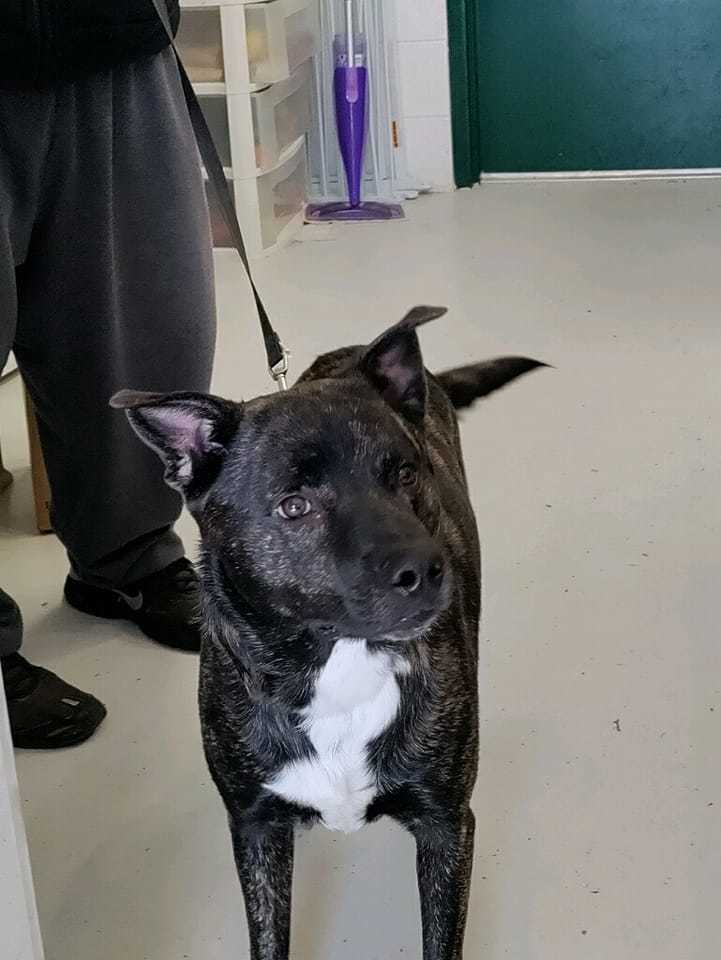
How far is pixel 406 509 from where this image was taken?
1.23 meters

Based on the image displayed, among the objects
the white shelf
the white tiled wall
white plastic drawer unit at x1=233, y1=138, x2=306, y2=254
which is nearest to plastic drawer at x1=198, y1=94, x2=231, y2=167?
the white shelf

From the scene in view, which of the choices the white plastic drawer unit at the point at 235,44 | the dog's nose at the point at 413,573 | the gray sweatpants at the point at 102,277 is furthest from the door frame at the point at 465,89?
the dog's nose at the point at 413,573

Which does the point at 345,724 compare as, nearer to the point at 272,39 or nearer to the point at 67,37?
the point at 67,37

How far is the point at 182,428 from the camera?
1284 millimetres

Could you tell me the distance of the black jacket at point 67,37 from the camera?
1.66 m

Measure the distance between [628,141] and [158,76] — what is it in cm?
316

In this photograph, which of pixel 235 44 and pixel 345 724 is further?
pixel 235 44

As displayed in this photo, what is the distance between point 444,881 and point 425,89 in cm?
379

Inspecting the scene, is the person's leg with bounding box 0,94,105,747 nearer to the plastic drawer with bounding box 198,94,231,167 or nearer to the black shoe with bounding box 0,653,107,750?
the black shoe with bounding box 0,653,107,750

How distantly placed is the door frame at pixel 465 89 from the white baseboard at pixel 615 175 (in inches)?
3.9

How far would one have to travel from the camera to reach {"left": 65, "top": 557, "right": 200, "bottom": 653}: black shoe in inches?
86.4

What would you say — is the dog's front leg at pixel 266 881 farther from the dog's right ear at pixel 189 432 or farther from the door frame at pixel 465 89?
the door frame at pixel 465 89

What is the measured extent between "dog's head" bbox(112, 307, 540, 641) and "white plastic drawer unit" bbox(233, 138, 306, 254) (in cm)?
285

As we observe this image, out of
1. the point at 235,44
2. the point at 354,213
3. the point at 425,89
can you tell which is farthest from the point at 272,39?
the point at 425,89
